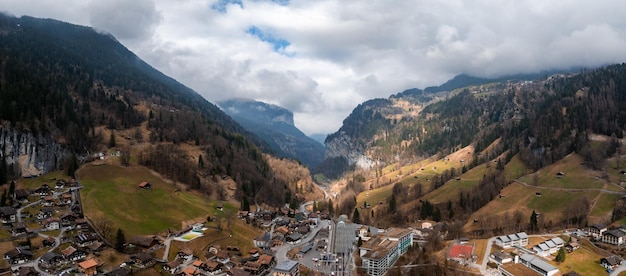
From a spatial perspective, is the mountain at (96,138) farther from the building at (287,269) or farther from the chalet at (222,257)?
the building at (287,269)

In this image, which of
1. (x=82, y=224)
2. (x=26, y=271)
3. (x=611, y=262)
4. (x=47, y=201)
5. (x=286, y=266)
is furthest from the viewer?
(x=47, y=201)

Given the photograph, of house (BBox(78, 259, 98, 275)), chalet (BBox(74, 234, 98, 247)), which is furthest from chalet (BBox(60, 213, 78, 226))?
house (BBox(78, 259, 98, 275))

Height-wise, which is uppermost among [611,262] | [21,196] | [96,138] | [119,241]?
[96,138]

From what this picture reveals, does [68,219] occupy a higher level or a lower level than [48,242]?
higher

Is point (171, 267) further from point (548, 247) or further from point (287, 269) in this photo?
point (548, 247)

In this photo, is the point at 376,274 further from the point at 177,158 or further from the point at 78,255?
the point at 177,158

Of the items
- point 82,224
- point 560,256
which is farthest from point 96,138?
point 560,256

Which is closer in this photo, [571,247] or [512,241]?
[571,247]
